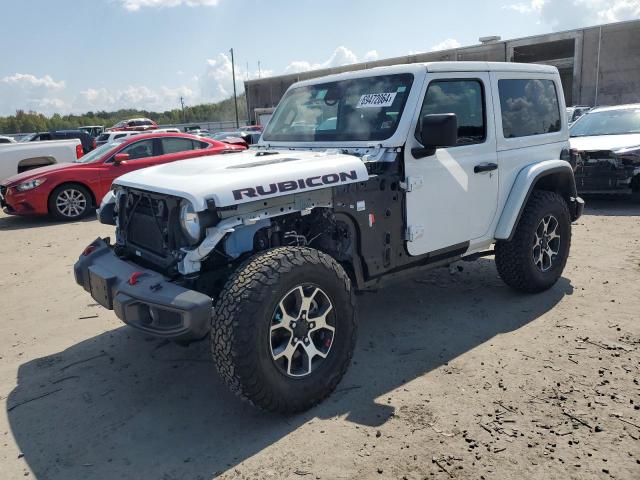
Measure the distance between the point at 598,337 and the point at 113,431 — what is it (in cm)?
344

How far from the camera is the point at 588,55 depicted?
35.0 meters

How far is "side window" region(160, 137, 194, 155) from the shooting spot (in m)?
10.4

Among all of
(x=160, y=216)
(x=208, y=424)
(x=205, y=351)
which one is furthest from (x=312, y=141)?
(x=208, y=424)

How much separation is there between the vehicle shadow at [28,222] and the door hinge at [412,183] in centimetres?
802

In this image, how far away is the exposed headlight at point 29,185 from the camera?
9.84m

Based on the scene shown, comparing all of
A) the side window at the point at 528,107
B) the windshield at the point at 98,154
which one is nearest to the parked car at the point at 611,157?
the side window at the point at 528,107

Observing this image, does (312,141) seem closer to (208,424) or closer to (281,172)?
(281,172)

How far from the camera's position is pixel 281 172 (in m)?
3.26

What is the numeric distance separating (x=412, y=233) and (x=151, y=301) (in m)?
1.88

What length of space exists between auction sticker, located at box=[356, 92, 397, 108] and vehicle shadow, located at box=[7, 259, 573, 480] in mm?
1788

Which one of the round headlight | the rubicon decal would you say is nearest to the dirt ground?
the round headlight

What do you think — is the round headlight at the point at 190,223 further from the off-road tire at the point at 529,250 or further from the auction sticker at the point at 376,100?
the off-road tire at the point at 529,250

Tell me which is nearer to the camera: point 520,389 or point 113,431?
point 113,431

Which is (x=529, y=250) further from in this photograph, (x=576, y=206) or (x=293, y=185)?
(x=293, y=185)
